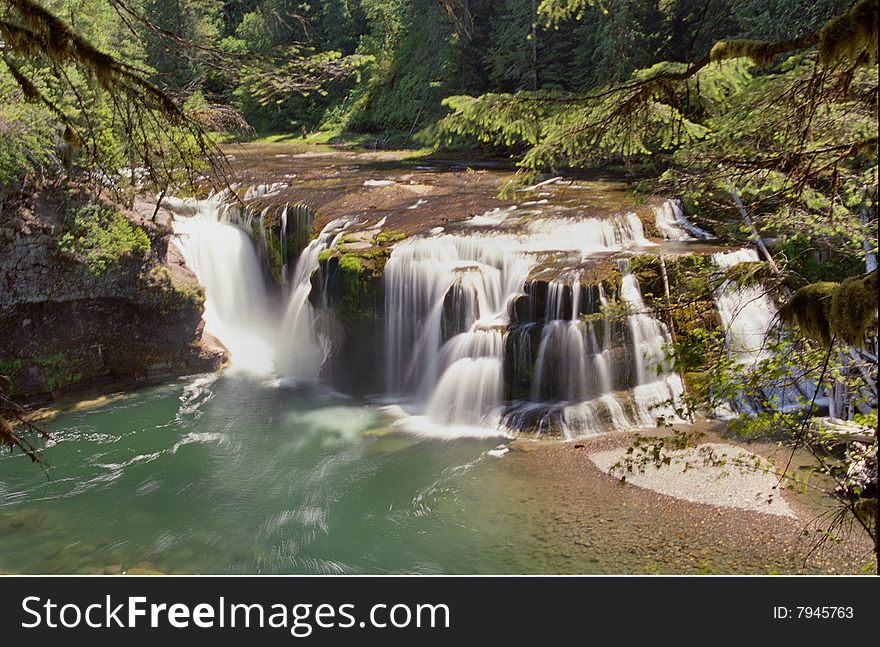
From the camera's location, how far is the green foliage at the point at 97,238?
12969 mm

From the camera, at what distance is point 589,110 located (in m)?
4.71

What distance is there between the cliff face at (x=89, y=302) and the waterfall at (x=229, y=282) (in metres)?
1.42

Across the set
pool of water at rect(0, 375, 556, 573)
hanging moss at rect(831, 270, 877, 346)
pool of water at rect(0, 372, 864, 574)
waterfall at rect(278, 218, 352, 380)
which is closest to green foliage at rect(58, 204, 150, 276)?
pool of water at rect(0, 375, 556, 573)

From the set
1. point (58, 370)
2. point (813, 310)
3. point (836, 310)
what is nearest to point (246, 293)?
point (58, 370)

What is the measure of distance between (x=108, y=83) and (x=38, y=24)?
0.40 meters

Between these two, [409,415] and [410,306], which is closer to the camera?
[409,415]

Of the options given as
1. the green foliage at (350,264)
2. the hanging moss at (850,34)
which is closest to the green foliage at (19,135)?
the green foliage at (350,264)

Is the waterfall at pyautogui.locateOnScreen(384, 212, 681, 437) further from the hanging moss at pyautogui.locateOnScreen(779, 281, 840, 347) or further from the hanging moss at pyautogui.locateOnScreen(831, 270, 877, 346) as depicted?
the hanging moss at pyautogui.locateOnScreen(831, 270, 877, 346)

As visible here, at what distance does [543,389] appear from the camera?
12234mm

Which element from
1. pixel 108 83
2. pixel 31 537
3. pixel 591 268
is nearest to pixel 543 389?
pixel 591 268

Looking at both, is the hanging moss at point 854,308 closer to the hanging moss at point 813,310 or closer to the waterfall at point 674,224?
the hanging moss at point 813,310

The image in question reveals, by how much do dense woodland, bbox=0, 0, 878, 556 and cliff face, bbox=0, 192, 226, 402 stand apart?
2.49 feet

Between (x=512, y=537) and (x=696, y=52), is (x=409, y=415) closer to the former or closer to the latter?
(x=512, y=537)

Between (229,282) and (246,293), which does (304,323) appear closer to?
(246,293)
